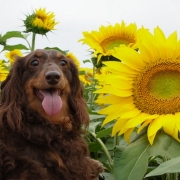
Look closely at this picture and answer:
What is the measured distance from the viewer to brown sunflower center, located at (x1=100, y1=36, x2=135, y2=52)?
121 inches

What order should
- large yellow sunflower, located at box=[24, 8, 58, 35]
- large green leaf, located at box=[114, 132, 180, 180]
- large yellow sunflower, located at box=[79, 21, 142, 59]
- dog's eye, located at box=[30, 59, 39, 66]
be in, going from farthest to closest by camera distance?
large yellow sunflower, located at box=[24, 8, 58, 35], large yellow sunflower, located at box=[79, 21, 142, 59], dog's eye, located at box=[30, 59, 39, 66], large green leaf, located at box=[114, 132, 180, 180]

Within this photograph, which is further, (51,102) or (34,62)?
(34,62)

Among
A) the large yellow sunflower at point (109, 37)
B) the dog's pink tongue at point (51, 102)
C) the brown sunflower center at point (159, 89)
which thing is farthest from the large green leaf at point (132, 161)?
the large yellow sunflower at point (109, 37)

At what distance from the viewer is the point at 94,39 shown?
10.2ft

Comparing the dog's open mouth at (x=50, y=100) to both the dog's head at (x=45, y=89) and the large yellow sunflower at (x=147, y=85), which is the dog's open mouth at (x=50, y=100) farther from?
the large yellow sunflower at (x=147, y=85)

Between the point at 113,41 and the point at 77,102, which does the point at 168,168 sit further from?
the point at 113,41

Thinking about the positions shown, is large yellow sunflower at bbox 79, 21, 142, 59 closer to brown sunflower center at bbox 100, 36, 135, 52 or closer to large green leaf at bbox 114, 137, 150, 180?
brown sunflower center at bbox 100, 36, 135, 52

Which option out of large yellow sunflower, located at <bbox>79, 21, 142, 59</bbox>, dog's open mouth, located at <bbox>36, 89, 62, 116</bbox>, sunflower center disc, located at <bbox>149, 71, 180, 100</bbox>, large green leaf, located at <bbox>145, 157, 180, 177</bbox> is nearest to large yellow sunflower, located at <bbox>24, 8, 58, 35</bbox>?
large yellow sunflower, located at <bbox>79, 21, 142, 59</bbox>

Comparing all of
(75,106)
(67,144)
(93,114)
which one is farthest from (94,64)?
(67,144)

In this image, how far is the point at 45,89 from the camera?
1967 mm

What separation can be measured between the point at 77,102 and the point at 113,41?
1083 millimetres

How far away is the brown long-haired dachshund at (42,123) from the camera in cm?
180

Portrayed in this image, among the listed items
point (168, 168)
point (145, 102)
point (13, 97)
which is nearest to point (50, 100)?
point (13, 97)

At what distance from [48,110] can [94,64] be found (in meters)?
1.45
